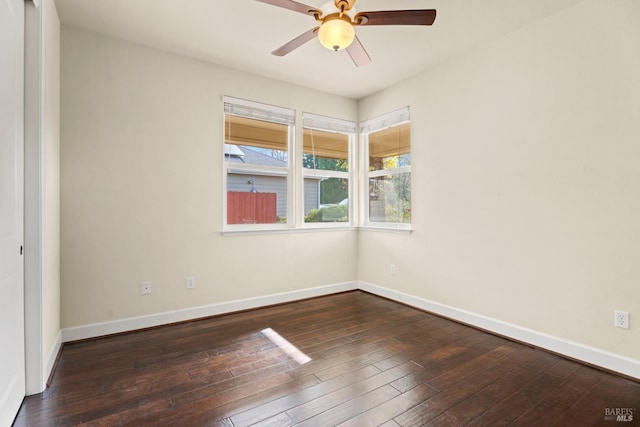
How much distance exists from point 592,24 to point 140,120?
3.74 metres

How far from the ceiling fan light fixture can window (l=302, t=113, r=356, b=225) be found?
204cm

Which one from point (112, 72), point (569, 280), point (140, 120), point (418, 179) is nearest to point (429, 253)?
point (418, 179)

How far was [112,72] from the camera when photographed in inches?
112

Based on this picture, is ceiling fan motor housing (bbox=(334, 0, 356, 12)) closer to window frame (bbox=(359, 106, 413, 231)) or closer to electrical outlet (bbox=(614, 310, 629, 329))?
window frame (bbox=(359, 106, 413, 231))

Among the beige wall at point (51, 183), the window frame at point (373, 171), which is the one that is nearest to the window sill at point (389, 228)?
the window frame at point (373, 171)

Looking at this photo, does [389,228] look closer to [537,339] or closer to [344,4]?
[537,339]

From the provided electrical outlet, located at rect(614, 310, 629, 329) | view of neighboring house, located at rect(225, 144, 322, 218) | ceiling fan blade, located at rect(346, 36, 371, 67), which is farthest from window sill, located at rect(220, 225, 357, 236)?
electrical outlet, located at rect(614, 310, 629, 329)

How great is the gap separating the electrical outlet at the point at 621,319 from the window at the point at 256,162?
3.10m

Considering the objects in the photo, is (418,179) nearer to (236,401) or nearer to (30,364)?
(236,401)

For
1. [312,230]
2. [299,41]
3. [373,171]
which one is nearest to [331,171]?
[373,171]

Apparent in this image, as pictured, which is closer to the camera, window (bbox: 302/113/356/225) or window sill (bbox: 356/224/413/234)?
window sill (bbox: 356/224/413/234)

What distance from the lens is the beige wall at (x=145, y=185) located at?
8.86 ft

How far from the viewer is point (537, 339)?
2609 millimetres

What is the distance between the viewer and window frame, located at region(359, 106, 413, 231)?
3.82m
